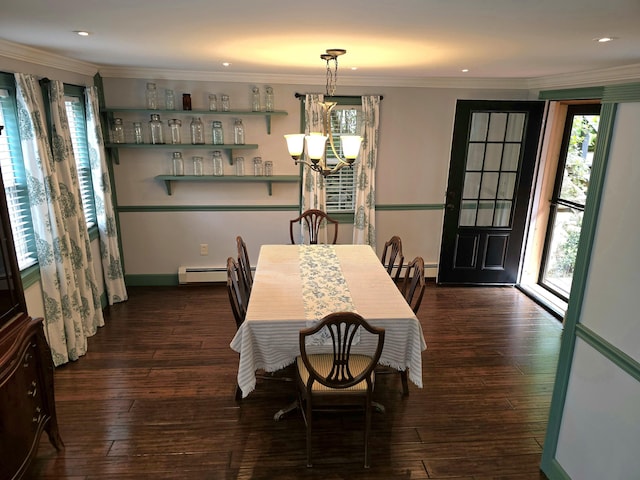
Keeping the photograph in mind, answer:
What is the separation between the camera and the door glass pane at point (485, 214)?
16.1 ft

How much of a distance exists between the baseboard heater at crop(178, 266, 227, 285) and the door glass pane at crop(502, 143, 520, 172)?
3.42 meters

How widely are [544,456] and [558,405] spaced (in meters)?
0.35

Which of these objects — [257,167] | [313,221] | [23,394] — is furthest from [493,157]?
[23,394]

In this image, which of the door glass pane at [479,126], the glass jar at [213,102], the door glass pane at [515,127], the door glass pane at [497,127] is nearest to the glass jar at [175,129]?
the glass jar at [213,102]

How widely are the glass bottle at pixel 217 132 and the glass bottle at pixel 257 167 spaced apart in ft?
1.32

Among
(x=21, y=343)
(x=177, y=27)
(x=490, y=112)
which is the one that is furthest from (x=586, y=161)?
(x=21, y=343)

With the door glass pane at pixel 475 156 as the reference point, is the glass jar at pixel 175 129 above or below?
above

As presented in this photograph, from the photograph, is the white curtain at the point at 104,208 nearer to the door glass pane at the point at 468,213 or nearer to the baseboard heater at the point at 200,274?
the baseboard heater at the point at 200,274

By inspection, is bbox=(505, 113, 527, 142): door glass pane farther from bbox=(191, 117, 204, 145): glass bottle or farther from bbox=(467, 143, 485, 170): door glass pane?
bbox=(191, 117, 204, 145): glass bottle

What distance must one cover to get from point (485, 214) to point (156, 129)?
3.72m

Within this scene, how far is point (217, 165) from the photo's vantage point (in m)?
4.51

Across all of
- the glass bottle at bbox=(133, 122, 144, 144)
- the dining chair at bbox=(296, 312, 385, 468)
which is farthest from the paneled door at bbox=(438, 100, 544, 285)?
the glass bottle at bbox=(133, 122, 144, 144)

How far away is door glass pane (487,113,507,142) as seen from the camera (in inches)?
183

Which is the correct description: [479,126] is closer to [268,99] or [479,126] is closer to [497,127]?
[497,127]
